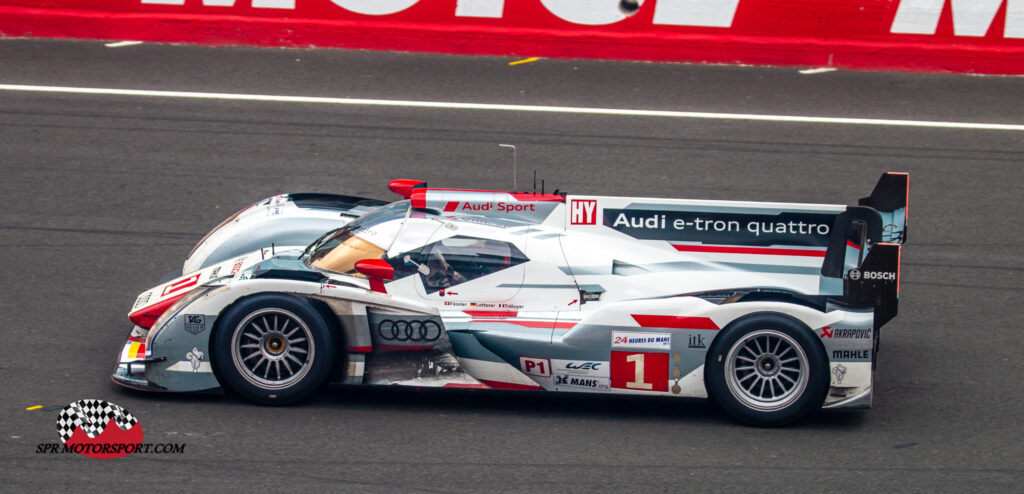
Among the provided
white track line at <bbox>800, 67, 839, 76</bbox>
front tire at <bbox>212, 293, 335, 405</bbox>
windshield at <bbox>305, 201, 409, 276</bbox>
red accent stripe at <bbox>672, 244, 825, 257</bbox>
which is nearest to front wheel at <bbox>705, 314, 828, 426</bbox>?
red accent stripe at <bbox>672, 244, 825, 257</bbox>

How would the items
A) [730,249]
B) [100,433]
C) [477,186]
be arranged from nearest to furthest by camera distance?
[100,433] < [730,249] < [477,186]

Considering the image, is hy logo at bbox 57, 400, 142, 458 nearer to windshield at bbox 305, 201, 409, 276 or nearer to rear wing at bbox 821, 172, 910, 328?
windshield at bbox 305, 201, 409, 276

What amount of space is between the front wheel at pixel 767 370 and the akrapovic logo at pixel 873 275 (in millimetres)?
458

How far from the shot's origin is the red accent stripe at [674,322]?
6.59m

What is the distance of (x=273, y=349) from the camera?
6.74 metres

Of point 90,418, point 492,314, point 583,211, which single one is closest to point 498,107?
point 583,211

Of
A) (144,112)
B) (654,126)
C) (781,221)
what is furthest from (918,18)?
(144,112)

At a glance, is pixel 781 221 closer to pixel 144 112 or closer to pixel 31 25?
pixel 144 112

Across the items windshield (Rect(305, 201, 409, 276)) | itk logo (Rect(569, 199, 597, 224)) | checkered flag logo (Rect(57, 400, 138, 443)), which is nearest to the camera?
checkered flag logo (Rect(57, 400, 138, 443))

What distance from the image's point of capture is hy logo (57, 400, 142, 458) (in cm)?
631

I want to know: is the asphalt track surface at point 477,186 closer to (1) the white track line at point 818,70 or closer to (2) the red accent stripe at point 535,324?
(1) the white track line at point 818,70

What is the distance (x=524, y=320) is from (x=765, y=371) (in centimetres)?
137

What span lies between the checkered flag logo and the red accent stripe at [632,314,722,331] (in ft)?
9.31

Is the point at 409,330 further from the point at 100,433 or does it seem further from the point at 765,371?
the point at 765,371
